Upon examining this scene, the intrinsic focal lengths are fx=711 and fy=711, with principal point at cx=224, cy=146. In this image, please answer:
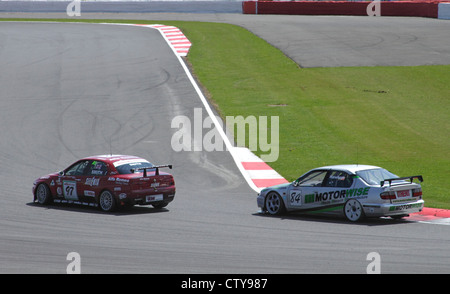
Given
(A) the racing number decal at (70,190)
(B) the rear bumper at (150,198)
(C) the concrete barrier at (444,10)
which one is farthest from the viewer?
(C) the concrete barrier at (444,10)

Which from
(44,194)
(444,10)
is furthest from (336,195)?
(444,10)

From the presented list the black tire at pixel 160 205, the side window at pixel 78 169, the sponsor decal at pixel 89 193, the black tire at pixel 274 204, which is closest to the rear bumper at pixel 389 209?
the black tire at pixel 274 204

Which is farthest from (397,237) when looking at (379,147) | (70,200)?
(379,147)

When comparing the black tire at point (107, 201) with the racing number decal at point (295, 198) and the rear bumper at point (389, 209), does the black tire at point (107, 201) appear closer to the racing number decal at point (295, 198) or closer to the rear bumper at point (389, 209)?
the racing number decal at point (295, 198)

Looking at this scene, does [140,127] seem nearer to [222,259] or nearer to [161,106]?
[161,106]

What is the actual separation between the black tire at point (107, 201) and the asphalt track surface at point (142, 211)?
35 cm

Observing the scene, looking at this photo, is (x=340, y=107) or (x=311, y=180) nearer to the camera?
(x=311, y=180)

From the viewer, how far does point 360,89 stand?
31188mm

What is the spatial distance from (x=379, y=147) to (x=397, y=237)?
10.4 meters

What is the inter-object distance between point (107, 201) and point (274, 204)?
378 cm

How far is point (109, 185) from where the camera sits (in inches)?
632

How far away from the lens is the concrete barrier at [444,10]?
166 feet

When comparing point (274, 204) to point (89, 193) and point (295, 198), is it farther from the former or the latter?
point (89, 193)

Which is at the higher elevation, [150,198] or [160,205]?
[150,198]
